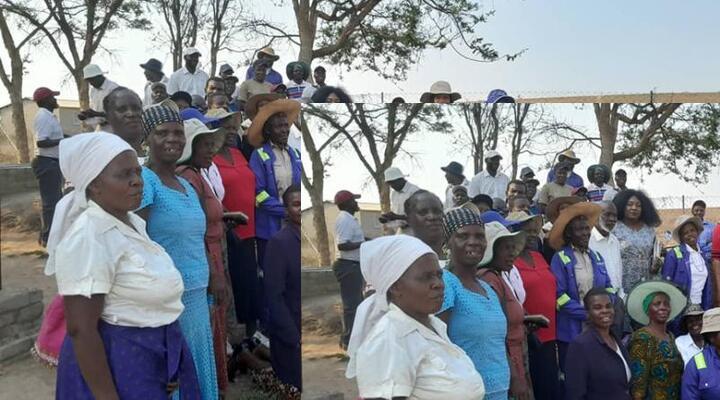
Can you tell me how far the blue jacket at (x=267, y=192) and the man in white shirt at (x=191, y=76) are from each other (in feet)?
4.37

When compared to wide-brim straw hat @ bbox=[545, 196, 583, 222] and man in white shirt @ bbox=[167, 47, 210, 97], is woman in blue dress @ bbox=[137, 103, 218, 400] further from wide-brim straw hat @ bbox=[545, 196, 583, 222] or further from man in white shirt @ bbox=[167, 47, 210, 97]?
→ man in white shirt @ bbox=[167, 47, 210, 97]

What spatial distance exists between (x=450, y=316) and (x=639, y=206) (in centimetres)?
139

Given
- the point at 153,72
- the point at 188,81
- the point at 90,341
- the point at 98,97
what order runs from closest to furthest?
1. the point at 90,341
2. the point at 98,97
3. the point at 153,72
4. the point at 188,81

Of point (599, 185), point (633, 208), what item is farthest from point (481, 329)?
point (633, 208)

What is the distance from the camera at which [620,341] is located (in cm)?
409

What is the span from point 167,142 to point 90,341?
3.85 ft

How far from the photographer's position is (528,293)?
380 cm

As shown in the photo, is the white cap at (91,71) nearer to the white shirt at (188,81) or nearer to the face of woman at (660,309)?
the white shirt at (188,81)

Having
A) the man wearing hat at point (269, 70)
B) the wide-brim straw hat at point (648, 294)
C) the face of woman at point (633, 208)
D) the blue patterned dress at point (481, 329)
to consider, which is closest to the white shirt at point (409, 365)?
the blue patterned dress at point (481, 329)

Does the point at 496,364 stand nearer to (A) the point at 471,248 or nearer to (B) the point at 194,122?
(A) the point at 471,248

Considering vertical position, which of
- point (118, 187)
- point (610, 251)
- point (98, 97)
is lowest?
point (610, 251)

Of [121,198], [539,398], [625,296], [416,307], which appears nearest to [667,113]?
[625,296]

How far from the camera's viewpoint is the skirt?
8.50ft

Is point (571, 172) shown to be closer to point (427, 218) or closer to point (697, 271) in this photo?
point (427, 218)
